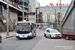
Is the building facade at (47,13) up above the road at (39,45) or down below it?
above

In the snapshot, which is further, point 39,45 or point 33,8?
point 33,8

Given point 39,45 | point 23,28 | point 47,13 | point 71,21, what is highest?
point 47,13

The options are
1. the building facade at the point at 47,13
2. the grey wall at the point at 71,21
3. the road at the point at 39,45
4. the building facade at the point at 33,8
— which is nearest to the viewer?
the road at the point at 39,45

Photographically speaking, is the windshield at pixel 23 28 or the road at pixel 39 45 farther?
the windshield at pixel 23 28

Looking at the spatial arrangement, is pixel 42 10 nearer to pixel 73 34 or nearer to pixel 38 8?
pixel 38 8

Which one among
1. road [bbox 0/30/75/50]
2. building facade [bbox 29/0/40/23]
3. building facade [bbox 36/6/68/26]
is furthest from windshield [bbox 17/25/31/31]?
building facade [bbox 36/6/68/26]

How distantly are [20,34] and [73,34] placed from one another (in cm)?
763

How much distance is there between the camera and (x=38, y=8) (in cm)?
7181

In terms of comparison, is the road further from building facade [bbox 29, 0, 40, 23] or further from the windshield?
building facade [bbox 29, 0, 40, 23]

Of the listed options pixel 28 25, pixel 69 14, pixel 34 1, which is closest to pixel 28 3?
pixel 34 1

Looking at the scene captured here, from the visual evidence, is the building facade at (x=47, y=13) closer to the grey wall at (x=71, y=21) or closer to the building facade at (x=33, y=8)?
the building facade at (x=33, y=8)

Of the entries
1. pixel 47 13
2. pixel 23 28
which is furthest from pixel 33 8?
pixel 23 28

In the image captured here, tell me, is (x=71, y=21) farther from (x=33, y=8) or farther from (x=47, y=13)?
(x=47, y=13)

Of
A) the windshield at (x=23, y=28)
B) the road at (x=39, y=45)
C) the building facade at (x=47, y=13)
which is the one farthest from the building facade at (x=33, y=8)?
the road at (x=39, y=45)
